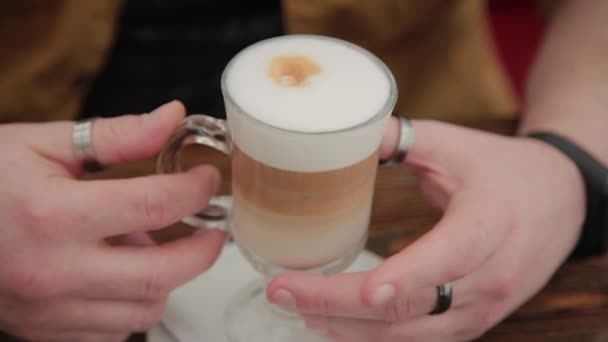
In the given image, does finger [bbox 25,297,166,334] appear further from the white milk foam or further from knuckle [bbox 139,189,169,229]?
the white milk foam

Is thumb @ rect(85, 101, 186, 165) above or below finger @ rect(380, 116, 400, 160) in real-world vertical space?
above

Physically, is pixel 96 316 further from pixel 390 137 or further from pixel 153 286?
pixel 390 137

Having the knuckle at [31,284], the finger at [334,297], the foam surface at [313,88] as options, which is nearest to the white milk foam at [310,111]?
the foam surface at [313,88]

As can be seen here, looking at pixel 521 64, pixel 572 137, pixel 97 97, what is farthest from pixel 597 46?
pixel 521 64

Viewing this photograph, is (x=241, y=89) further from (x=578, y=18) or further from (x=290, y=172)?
(x=578, y=18)

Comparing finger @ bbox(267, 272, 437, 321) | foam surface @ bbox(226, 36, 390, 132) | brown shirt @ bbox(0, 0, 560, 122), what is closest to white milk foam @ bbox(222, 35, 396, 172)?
foam surface @ bbox(226, 36, 390, 132)

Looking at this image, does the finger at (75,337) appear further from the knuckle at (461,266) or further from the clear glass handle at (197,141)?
the knuckle at (461,266)
